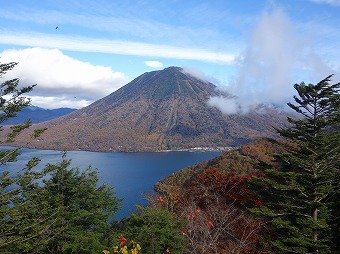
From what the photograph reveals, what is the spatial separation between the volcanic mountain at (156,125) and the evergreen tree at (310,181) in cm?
11520

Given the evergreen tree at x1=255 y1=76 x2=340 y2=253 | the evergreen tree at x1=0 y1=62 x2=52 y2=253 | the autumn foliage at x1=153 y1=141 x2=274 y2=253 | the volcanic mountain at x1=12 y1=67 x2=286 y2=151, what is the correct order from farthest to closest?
the volcanic mountain at x1=12 y1=67 x2=286 y2=151
the autumn foliage at x1=153 y1=141 x2=274 y2=253
the evergreen tree at x1=255 y1=76 x2=340 y2=253
the evergreen tree at x1=0 y1=62 x2=52 y2=253

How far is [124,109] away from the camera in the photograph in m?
179

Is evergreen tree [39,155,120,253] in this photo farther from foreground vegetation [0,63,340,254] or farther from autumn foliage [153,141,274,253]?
autumn foliage [153,141,274,253]

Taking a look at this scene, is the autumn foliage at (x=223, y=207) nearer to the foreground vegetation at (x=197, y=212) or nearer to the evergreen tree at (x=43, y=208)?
the foreground vegetation at (x=197, y=212)

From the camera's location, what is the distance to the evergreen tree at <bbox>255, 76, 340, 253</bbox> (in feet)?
31.2

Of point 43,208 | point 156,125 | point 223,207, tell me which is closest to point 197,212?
point 223,207

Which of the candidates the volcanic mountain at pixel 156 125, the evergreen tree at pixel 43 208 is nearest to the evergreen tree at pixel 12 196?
the evergreen tree at pixel 43 208

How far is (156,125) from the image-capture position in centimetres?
16350

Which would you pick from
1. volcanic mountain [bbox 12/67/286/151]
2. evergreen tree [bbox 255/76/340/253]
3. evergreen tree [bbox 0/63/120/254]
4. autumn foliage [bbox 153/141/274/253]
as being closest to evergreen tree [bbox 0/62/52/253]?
evergreen tree [bbox 0/63/120/254]

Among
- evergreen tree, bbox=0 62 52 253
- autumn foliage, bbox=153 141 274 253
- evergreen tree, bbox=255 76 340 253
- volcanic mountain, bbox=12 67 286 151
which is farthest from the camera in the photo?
volcanic mountain, bbox=12 67 286 151

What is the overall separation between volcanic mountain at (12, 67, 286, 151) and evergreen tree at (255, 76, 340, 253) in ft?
378

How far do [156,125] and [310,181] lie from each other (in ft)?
506

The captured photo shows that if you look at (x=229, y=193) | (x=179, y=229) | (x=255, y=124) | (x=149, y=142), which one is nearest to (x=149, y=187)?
(x=229, y=193)

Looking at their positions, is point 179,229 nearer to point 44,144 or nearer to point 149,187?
point 149,187
